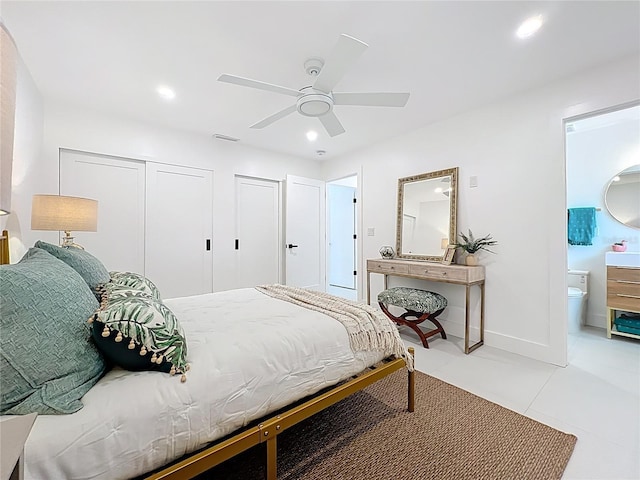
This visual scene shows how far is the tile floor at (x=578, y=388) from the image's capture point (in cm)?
150

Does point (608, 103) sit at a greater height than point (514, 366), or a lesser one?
greater

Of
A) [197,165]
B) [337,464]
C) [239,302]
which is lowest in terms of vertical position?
[337,464]

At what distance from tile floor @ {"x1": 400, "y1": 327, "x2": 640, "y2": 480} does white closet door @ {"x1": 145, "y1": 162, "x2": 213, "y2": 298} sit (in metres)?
2.81

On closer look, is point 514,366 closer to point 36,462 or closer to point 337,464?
→ point 337,464

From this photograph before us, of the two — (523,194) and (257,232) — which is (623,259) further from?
(257,232)

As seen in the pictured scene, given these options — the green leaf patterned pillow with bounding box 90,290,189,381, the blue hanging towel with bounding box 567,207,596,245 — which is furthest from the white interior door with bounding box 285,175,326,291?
the green leaf patterned pillow with bounding box 90,290,189,381

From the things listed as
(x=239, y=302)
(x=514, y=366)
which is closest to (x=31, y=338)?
(x=239, y=302)

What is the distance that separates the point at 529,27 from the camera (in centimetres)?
188

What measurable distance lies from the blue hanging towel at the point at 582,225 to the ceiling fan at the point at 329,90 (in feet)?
10.1

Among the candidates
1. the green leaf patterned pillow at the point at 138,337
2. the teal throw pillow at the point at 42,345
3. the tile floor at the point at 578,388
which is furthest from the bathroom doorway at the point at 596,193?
the teal throw pillow at the point at 42,345

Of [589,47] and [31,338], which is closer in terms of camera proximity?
[31,338]

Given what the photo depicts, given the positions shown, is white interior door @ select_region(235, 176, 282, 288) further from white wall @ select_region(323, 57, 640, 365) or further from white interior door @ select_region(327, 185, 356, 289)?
white wall @ select_region(323, 57, 640, 365)

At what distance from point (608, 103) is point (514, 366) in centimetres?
228

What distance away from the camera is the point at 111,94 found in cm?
273
